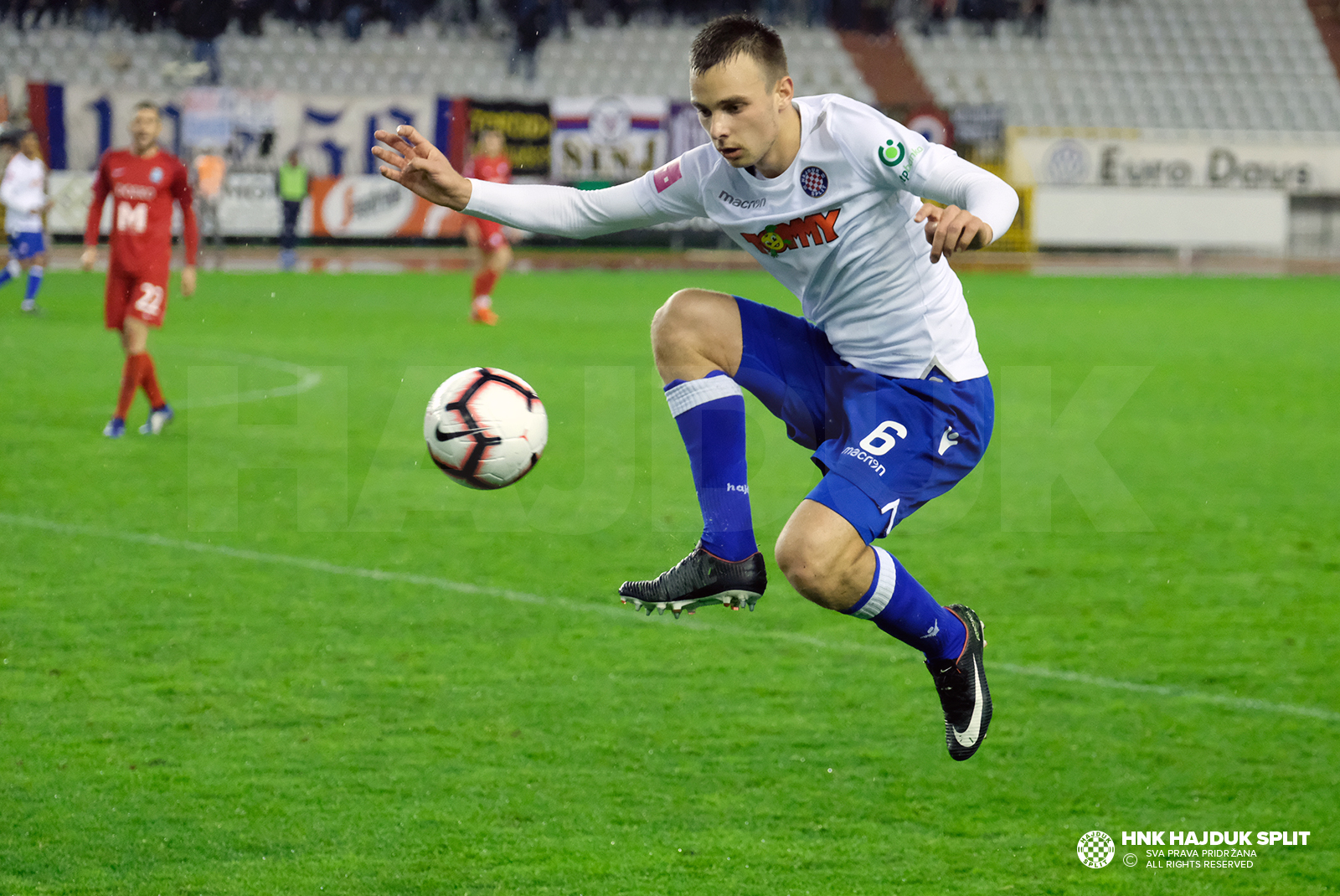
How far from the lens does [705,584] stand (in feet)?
14.1

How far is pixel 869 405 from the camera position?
4.41m

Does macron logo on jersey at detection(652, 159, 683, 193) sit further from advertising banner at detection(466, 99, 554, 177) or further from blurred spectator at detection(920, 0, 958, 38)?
blurred spectator at detection(920, 0, 958, 38)

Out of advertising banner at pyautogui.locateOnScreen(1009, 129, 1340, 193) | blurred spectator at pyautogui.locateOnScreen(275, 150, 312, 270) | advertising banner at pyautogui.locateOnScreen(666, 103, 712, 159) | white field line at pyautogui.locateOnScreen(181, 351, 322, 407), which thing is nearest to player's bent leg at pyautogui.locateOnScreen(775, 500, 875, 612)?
white field line at pyautogui.locateOnScreen(181, 351, 322, 407)

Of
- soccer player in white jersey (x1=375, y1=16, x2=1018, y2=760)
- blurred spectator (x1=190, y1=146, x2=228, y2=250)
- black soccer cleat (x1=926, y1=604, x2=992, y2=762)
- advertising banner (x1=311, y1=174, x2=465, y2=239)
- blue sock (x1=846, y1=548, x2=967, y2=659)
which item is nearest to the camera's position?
soccer player in white jersey (x1=375, y1=16, x2=1018, y2=760)

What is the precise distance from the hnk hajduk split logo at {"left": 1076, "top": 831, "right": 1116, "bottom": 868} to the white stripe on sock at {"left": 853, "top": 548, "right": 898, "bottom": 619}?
37.3 inches

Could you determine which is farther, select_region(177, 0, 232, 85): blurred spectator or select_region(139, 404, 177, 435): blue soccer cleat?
select_region(177, 0, 232, 85): blurred spectator

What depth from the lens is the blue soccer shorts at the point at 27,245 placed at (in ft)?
57.2

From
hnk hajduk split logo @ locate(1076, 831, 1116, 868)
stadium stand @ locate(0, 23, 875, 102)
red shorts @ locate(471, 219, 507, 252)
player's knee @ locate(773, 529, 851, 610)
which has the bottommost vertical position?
hnk hajduk split logo @ locate(1076, 831, 1116, 868)

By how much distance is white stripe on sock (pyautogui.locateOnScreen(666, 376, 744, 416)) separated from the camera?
4.48m

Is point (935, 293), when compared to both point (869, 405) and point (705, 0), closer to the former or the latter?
point (869, 405)

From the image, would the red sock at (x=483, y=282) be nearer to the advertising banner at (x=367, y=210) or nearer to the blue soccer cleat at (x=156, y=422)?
the blue soccer cleat at (x=156, y=422)

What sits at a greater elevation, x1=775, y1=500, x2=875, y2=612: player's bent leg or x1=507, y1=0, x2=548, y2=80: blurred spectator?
x1=507, y1=0, x2=548, y2=80: blurred spectator

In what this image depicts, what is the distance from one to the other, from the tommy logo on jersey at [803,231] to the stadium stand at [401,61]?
84.4 feet

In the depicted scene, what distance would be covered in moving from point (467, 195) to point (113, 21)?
91.4 ft
